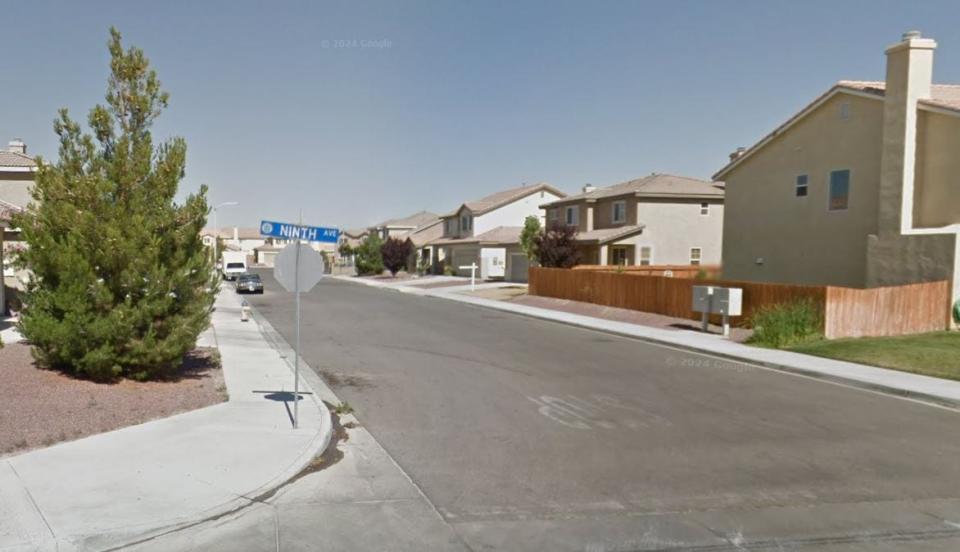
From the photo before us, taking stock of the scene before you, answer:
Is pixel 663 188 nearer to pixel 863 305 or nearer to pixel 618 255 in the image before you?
pixel 618 255

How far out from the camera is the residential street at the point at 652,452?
17.9ft

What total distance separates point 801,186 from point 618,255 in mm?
16062

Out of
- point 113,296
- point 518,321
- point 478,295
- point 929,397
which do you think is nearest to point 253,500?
point 113,296

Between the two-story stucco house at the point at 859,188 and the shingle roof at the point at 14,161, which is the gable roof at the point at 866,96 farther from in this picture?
the shingle roof at the point at 14,161

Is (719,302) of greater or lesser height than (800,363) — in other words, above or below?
above

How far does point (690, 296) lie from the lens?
73.2 feet

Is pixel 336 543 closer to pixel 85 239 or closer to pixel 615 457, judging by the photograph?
pixel 615 457

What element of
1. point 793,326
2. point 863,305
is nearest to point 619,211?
point 863,305

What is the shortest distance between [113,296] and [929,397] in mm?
12866

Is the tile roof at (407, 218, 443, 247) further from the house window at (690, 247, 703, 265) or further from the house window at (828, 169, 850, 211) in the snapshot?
the house window at (828, 169, 850, 211)

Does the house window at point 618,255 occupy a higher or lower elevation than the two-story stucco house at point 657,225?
lower

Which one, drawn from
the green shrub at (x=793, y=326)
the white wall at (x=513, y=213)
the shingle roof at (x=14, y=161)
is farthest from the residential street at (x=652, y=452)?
the white wall at (x=513, y=213)

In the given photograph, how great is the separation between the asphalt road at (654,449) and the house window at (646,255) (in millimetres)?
25533

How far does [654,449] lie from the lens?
7793mm
